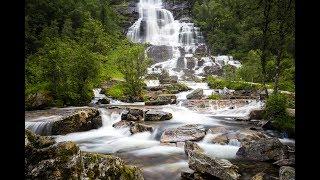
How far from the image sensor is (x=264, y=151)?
1240 cm

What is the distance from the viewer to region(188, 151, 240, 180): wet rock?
9.57 m

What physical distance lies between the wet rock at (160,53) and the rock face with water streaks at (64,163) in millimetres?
47553

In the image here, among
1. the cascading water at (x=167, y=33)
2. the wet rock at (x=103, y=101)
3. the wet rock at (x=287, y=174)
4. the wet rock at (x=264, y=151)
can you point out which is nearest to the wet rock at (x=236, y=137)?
the wet rock at (x=264, y=151)

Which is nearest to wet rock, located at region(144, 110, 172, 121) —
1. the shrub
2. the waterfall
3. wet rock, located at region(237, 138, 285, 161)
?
the shrub

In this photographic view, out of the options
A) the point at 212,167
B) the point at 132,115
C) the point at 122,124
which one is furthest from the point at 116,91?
the point at 212,167

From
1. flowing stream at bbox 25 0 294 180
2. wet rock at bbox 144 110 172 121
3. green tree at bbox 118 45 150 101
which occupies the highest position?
green tree at bbox 118 45 150 101

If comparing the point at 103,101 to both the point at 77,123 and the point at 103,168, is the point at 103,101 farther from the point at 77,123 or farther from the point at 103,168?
the point at 103,168

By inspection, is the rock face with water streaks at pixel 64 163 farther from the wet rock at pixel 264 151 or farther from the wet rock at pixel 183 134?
the wet rock at pixel 183 134

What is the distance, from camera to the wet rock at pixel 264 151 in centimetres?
1220

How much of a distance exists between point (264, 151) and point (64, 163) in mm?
8086

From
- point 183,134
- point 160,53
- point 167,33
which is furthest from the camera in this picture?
point 167,33

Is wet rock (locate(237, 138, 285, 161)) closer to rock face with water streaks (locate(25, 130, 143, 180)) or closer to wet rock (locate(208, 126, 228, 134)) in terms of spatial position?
wet rock (locate(208, 126, 228, 134))

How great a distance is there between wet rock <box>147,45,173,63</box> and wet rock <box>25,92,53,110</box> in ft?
100
